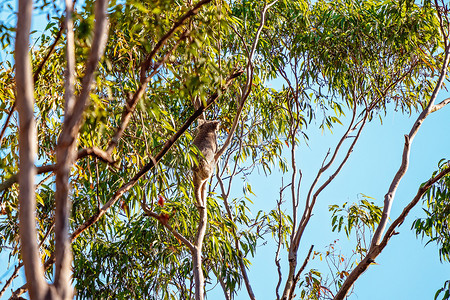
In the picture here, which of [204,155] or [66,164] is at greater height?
[204,155]

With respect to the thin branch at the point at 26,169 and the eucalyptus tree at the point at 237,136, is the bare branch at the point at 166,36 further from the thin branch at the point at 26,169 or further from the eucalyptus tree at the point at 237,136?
the eucalyptus tree at the point at 237,136

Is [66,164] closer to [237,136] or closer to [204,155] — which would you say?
[204,155]

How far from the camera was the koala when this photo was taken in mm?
3187

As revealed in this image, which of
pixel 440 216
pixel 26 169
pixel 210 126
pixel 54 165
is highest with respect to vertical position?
pixel 210 126

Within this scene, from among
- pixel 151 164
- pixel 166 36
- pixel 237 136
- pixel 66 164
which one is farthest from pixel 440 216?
pixel 66 164

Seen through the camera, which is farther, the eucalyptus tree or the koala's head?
the koala's head

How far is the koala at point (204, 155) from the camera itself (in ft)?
10.5

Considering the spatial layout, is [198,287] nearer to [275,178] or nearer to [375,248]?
[375,248]

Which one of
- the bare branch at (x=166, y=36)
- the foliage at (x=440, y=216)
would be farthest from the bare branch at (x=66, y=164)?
the foliage at (x=440, y=216)

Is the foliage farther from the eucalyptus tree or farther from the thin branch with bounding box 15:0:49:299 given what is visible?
the thin branch with bounding box 15:0:49:299

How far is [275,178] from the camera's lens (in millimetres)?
9625

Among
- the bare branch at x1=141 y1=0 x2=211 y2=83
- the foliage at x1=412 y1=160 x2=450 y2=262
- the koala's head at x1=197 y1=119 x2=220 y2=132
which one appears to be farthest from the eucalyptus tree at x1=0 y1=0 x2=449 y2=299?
the bare branch at x1=141 y1=0 x2=211 y2=83

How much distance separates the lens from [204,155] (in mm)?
3275

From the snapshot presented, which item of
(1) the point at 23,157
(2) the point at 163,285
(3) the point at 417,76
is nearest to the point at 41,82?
(2) the point at 163,285
